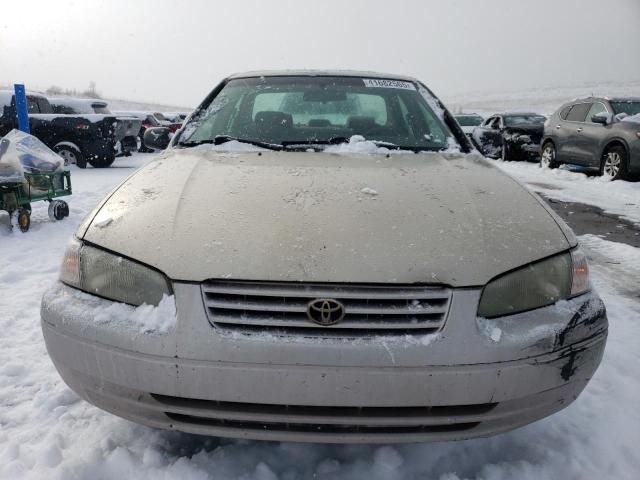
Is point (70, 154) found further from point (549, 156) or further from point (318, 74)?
point (549, 156)

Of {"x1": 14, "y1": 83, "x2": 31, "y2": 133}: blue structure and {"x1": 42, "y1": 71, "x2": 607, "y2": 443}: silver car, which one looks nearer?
A: {"x1": 42, "y1": 71, "x2": 607, "y2": 443}: silver car

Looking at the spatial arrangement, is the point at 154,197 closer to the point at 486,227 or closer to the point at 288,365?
the point at 288,365

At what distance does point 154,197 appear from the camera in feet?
6.22

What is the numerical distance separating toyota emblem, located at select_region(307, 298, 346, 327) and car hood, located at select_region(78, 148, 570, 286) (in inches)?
A: 2.7

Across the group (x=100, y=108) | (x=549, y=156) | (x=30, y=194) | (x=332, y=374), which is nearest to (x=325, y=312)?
(x=332, y=374)

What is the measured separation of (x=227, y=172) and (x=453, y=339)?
1176 mm

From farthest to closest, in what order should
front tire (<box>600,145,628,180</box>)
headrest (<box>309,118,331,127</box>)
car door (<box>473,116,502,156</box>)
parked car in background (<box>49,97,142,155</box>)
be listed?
parked car in background (<box>49,97,142,155</box>), front tire (<box>600,145,628,180</box>), car door (<box>473,116,502,156</box>), headrest (<box>309,118,331,127</box>)

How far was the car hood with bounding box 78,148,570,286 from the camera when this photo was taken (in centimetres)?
151

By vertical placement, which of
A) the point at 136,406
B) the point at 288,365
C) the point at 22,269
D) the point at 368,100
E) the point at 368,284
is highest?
the point at 368,100

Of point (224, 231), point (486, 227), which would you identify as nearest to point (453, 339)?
point (486, 227)

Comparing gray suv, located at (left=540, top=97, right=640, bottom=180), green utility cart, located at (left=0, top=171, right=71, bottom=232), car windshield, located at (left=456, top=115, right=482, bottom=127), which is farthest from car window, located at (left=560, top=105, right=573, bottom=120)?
car windshield, located at (left=456, top=115, right=482, bottom=127)

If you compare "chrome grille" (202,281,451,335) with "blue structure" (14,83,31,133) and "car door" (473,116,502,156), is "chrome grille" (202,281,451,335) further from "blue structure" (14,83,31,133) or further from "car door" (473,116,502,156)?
"blue structure" (14,83,31,133)

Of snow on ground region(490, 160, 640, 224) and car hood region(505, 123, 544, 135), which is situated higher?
car hood region(505, 123, 544, 135)

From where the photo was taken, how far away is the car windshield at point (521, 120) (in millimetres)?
14534
